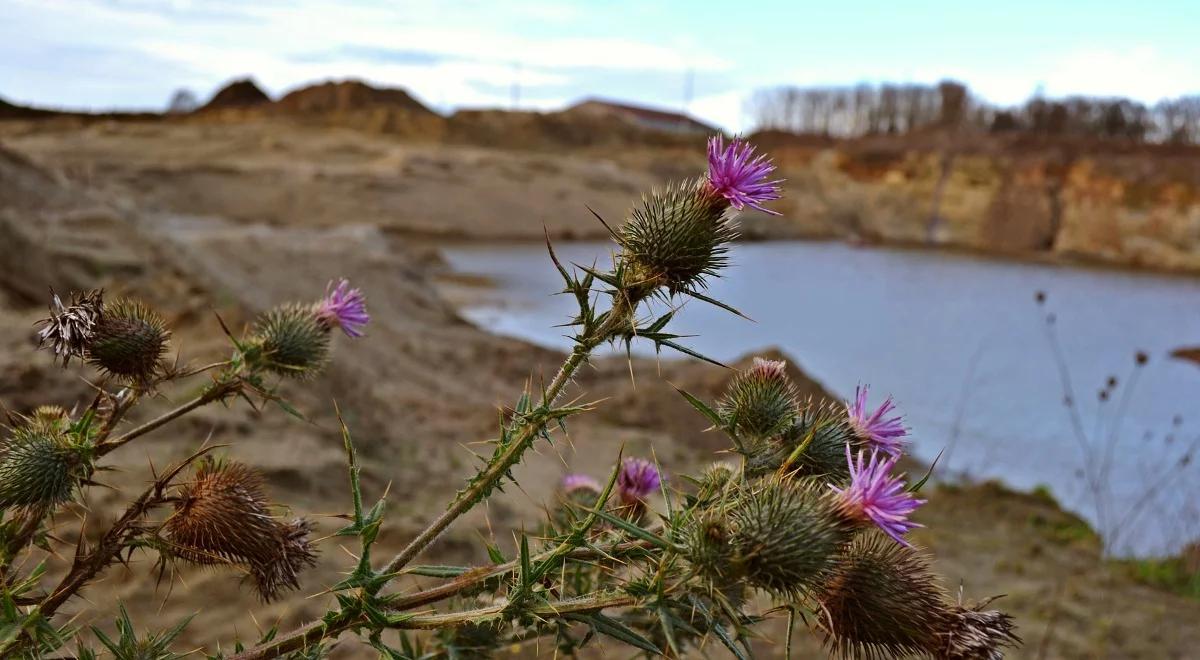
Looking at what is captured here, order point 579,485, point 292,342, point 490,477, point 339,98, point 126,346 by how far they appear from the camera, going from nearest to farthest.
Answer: point 490,477 < point 126,346 < point 292,342 < point 579,485 < point 339,98

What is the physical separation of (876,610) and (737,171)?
2.11 ft

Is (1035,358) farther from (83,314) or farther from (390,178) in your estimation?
(390,178)

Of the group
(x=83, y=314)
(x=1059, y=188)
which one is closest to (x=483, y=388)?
(x=83, y=314)

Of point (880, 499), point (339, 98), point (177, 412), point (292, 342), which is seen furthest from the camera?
point (339, 98)

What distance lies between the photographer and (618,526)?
4.09 ft

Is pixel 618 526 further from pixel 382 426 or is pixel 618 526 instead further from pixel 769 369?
pixel 382 426

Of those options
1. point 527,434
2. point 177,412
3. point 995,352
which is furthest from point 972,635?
point 995,352

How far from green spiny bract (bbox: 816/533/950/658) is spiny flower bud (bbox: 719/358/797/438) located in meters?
0.22

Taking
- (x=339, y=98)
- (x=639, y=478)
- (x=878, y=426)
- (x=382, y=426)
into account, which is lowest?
(x=382, y=426)

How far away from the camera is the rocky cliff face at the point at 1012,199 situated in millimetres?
41531

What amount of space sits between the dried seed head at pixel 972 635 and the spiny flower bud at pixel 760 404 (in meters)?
0.33

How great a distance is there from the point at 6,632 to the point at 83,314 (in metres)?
0.52

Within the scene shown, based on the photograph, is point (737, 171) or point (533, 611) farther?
point (737, 171)

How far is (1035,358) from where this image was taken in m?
16.2
